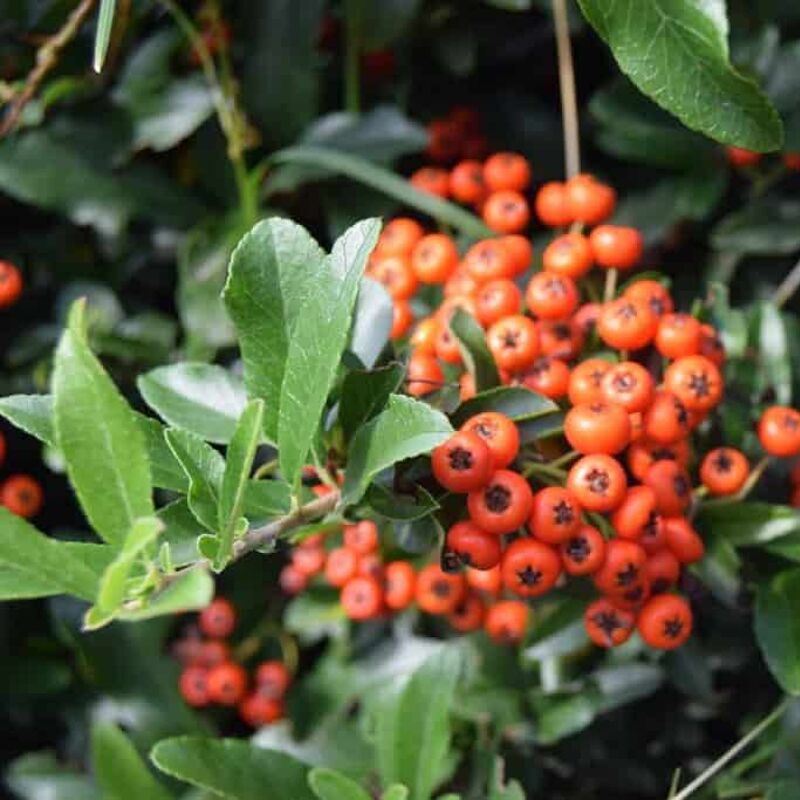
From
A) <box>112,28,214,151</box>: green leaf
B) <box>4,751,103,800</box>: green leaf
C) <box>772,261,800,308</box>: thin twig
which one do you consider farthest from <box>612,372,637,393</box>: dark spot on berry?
<box>4,751,103,800</box>: green leaf

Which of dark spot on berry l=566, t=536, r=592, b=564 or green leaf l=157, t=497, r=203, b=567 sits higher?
green leaf l=157, t=497, r=203, b=567

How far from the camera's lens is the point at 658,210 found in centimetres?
215

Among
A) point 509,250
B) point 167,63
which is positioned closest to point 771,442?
point 509,250

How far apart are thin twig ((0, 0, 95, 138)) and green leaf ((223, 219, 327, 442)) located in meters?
0.78

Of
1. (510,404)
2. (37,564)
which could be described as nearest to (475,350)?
(510,404)

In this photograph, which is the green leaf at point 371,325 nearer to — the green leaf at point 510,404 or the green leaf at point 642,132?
the green leaf at point 510,404

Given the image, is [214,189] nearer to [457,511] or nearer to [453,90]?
[453,90]

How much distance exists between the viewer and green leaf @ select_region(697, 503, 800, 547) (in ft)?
5.44

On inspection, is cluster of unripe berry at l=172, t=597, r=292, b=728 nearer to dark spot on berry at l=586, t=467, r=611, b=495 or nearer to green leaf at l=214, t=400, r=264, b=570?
dark spot on berry at l=586, t=467, r=611, b=495

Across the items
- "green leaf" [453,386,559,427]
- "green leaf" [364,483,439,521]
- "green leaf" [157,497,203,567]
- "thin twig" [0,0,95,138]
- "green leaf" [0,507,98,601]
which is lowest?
"green leaf" [364,483,439,521]

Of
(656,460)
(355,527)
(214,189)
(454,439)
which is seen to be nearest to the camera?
(454,439)

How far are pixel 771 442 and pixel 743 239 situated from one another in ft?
1.62

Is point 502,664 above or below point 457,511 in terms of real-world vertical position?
below

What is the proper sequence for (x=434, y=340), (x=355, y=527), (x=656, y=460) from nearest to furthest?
(x=656, y=460), (x=434, y=340), (x=355, y=527)
